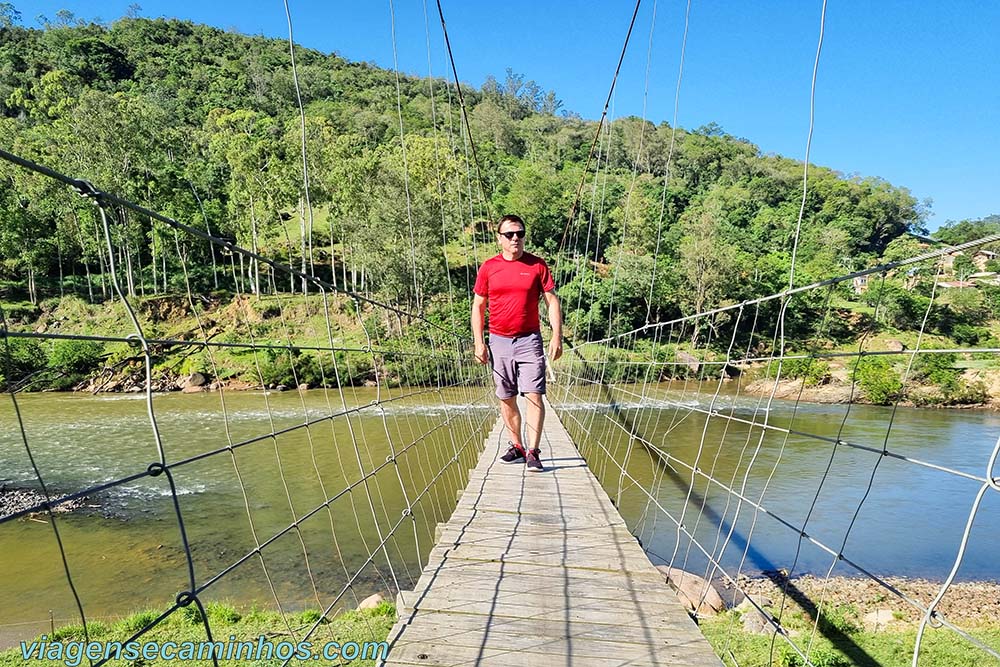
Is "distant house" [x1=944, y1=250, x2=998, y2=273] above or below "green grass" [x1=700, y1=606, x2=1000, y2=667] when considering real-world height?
above

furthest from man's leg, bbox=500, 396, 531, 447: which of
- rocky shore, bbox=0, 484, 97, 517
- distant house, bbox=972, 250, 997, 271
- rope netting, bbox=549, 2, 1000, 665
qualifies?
rocky shore, bbox=0, 484, 97, 517

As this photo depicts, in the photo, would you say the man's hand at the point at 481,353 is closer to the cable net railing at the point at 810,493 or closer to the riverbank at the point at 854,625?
the cable net railing at the point at 810,493

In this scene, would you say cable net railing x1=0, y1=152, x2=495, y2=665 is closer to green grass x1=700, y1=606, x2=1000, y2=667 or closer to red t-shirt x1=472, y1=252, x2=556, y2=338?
red t-shirt x1=472, y1=252, x2=556, y2=338

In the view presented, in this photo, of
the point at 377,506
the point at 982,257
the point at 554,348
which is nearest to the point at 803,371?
the point at 554,348

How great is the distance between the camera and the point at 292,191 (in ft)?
56.6

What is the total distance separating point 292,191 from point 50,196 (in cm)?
614

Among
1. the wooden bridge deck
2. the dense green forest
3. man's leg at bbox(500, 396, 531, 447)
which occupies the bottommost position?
the wooden bridge deck

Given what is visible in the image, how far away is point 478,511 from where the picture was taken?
2.17 m

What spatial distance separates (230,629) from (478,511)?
2131mm

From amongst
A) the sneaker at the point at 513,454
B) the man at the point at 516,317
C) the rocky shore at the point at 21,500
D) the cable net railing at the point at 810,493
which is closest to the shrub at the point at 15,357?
the cable net railing at the point at 810,493

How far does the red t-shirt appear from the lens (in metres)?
2.37

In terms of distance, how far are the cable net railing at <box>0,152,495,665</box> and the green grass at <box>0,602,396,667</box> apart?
0.15 ft

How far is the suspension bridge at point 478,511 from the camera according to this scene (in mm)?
1197

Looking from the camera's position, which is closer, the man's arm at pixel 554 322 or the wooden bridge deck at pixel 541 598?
the wooden bridge deck at pixel 541 598
